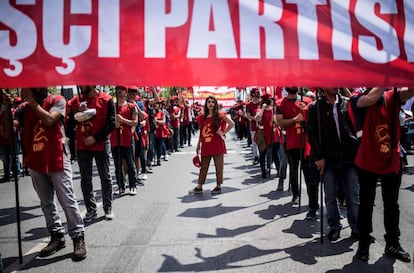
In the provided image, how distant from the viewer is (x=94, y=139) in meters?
5.79

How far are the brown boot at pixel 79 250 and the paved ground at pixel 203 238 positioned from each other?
0.07m

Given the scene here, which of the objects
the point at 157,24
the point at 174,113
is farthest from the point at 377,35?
the point at 174,113

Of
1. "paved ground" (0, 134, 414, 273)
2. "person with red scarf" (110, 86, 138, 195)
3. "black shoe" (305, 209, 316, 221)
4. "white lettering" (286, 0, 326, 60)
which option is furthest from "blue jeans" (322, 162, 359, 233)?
"person with red scarf" (110, 86, 138, 195)

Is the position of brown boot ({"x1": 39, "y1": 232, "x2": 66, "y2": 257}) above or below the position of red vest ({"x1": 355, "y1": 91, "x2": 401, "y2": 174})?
below

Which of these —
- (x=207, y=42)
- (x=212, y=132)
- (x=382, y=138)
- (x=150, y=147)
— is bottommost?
(x=150, y=147)

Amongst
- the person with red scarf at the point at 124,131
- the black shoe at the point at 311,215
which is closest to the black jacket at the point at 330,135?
the black shoe at the point at 311,215

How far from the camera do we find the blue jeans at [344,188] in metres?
5.00

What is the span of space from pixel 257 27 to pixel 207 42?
39 cm

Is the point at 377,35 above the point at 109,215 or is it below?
above

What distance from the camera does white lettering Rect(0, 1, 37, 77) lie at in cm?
304

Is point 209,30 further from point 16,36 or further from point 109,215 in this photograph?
point 109,215

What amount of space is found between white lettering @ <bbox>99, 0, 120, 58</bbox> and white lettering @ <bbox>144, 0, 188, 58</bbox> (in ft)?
0.68

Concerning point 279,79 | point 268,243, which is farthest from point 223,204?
point 279,79

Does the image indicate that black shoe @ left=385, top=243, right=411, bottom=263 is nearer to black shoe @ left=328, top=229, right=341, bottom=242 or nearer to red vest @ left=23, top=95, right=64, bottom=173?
black shoe @ left=328, top=229, right=341, bottom=242
